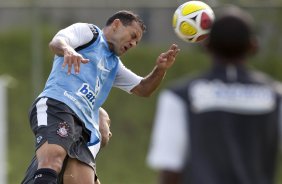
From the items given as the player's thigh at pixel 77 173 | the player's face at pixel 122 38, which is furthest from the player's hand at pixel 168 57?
the player's thigh at pixel 77 173

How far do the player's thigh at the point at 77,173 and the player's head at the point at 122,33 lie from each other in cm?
99

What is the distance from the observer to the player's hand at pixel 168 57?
7.86m

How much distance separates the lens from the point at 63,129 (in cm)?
779

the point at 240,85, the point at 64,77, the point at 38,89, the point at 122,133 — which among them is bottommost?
the point at 122,133

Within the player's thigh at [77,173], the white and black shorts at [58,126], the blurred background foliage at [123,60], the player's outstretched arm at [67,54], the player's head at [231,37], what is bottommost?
the blurred background foliage at [123,60]

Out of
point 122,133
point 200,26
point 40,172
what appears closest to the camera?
point 40,172

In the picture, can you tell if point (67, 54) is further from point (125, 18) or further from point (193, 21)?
point (193, 21)

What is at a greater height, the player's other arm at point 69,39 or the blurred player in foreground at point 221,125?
the blurred player in foreground at point 221,125

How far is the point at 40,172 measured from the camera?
7.62m

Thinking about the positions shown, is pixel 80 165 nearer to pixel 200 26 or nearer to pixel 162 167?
pixel 200 26

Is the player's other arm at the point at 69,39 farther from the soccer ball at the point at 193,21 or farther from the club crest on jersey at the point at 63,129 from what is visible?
the soccer ball at the point at 193,21

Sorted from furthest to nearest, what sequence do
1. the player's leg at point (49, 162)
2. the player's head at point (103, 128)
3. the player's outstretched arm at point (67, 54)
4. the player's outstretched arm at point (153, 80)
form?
the player's head at point (103, 128) → the player's outstretched arm at point (153, 80) → the player's leg at point (49, 162) → the player's outstretched arm at point (67, 54)

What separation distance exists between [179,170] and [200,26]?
13.3 ft

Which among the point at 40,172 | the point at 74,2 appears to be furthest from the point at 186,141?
the point at 74,2
